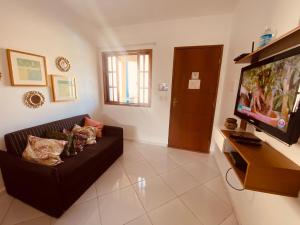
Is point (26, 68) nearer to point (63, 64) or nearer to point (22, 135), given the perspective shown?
point (63, 64)

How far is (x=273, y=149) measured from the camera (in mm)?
976

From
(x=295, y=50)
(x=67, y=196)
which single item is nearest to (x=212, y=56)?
(x=295, y=50)

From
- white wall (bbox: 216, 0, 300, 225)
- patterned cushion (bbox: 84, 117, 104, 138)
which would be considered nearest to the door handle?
white wall (bbox: 216, 0, 300, 225)

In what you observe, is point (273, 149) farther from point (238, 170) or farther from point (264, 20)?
point (264, 20)

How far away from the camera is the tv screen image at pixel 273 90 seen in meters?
0.73

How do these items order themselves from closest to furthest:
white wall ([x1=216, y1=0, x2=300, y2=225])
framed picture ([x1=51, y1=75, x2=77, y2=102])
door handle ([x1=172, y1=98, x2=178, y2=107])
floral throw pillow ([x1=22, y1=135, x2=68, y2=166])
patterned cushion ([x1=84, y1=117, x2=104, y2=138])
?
1. white wall ([x1=216, y1=0, x2=300, y2=225])
2. floral throw pillow ([x1=22, y1=135, x2=68, y2=166])
3. framed picture ([x1=51, y1=75, x2=77, y2=102])
4. patterned cushion ([x1=84, y1=117, x2=104, y2=138])
5. door handle ([x1=172, y1=98, x2=178, y2=107])

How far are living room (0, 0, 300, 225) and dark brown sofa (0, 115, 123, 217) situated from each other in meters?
0.07

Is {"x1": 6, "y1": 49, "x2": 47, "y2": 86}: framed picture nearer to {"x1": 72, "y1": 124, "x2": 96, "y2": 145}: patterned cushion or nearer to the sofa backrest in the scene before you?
the sofa backrest

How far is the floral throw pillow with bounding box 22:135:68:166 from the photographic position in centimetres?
151

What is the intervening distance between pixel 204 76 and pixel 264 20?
131 cm

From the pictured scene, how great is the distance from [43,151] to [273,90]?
2.21m

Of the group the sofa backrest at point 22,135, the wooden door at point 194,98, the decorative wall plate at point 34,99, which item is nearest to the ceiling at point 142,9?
the wooden door at point 194,98

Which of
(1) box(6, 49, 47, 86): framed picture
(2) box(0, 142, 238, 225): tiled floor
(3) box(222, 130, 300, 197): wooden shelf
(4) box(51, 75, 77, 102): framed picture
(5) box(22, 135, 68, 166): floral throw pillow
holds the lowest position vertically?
(2) box(0, 142, 238, 225): tiled floor

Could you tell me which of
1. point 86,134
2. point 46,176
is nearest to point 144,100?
point 86,134
